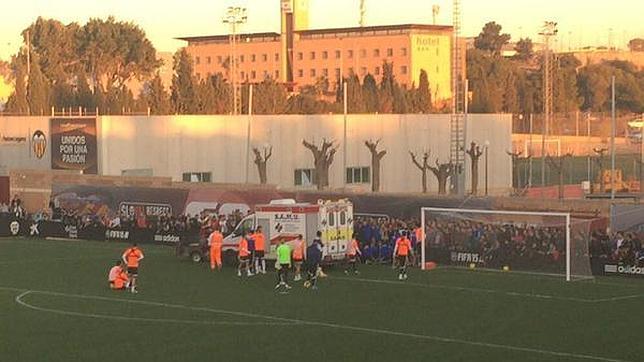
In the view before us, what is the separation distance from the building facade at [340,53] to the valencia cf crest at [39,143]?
77590 mm

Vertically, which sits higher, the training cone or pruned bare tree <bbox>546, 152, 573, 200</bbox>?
pruned bare tree <bbox>546, 152, 573, 200</bbox>

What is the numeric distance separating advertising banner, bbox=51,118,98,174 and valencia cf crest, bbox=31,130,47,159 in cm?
122

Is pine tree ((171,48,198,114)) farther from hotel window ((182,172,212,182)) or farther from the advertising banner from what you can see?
the advertising banner

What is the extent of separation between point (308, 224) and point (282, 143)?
37706mm

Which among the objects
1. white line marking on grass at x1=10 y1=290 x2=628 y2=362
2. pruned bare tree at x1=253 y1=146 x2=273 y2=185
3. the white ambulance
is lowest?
white line marking on grass at x1=10 y1=290 x2=628 y2=362

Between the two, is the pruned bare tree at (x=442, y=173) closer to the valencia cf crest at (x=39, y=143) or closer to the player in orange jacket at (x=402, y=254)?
the valencia cf crest at (x=39, y=143)

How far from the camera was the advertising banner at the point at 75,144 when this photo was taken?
224 ft

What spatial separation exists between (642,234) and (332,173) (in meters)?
41.1

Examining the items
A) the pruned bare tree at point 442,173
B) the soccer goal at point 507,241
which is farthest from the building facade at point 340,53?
the soccer goal at point 507,241

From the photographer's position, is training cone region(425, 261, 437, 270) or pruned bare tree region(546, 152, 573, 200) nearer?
training cone region(425, 261, 437, 270)

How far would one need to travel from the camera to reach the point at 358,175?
3100 inches

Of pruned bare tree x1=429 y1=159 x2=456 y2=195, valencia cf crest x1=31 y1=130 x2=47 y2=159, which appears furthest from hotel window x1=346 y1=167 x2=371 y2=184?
valencia cf crest x1=31 y1=130 x2=47 y2=159

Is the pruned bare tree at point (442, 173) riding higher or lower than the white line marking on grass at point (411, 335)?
higher

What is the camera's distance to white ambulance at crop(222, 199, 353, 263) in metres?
39.0
